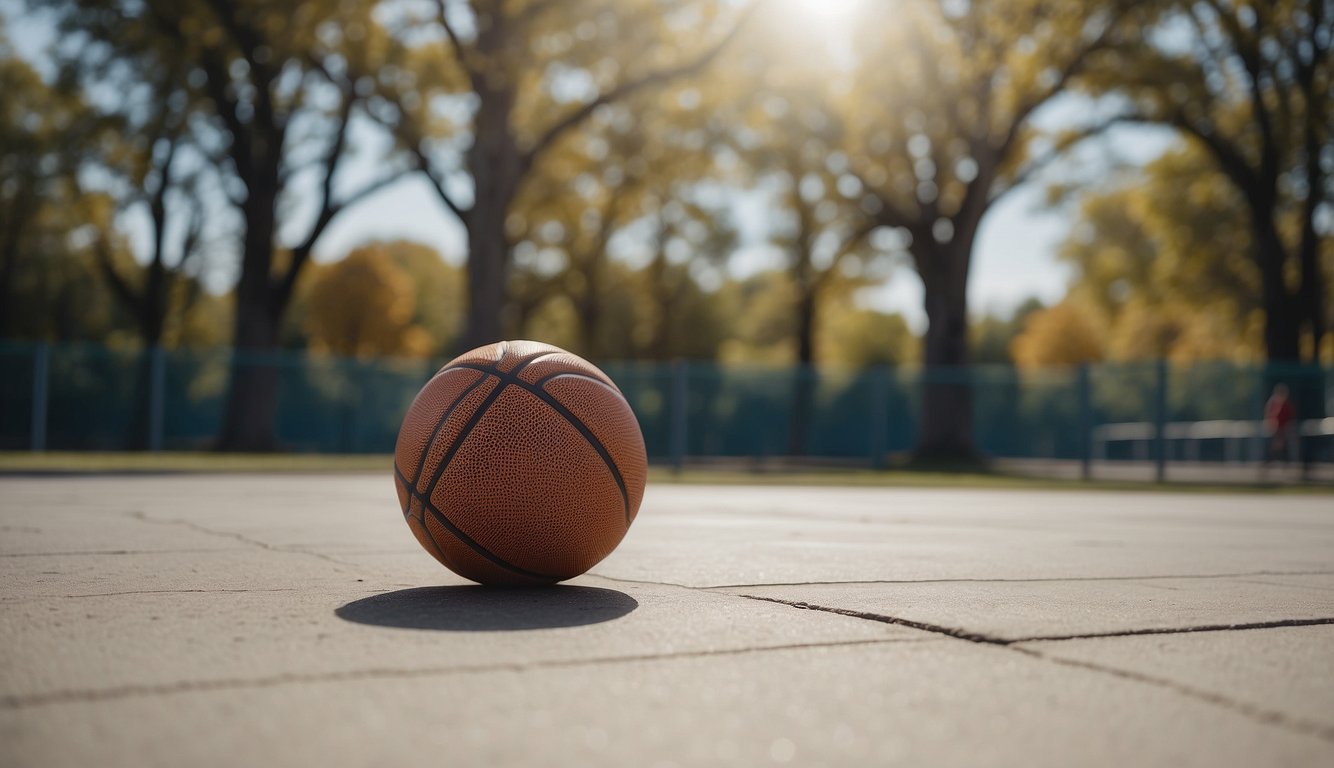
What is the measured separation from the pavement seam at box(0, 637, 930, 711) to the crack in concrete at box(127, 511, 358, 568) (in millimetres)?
2845

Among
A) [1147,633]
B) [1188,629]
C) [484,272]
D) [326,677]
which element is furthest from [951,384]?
[326,677]

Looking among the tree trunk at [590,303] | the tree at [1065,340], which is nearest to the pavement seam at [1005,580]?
the tree trunk at [590,303]

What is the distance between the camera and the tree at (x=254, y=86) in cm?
2477

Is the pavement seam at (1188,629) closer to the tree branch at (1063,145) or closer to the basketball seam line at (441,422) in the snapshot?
the basketball seam line at (441,422)

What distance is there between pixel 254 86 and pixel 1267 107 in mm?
24565

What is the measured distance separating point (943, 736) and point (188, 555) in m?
4.84

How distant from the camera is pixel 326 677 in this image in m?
3.18

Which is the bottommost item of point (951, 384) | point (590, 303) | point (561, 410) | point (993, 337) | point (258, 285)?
point (561, 410)

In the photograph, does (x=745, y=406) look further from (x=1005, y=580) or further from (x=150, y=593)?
(x=150, y=593)

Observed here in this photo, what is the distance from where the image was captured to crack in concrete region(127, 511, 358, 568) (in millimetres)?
6332

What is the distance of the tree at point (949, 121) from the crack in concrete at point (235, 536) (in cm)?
2110

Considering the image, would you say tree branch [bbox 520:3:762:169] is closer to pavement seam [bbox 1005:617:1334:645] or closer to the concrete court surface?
the concrete court surface

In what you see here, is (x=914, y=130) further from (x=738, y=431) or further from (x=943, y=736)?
(x=943, y=736)

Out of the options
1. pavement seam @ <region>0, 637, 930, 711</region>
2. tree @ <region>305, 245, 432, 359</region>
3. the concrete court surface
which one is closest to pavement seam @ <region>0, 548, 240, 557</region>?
the concrete court surface
